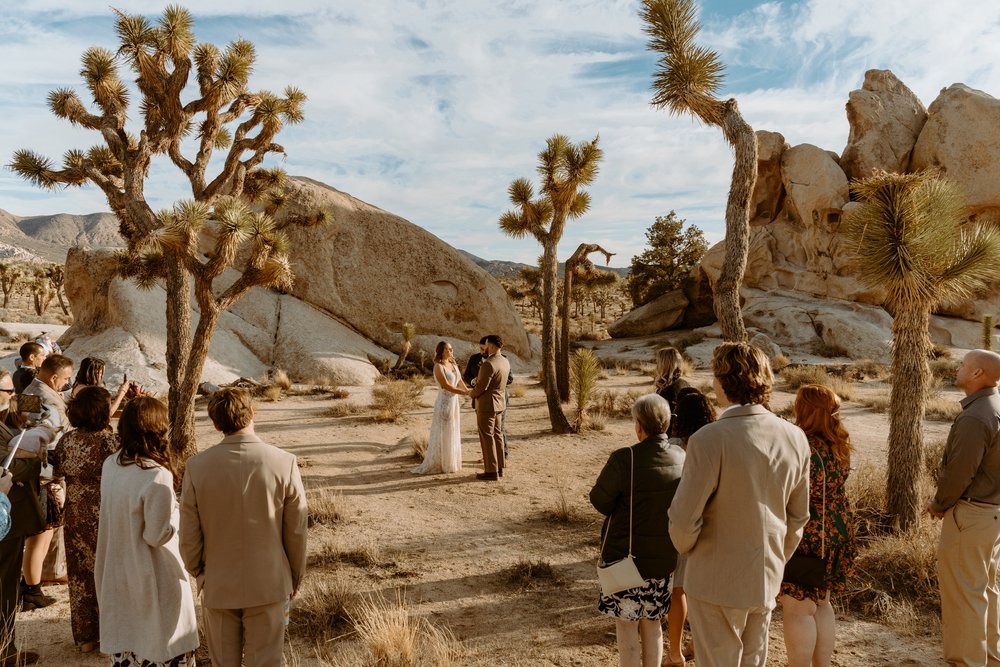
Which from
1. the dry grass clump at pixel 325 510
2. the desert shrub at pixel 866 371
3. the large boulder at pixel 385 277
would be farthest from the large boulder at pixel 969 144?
the dry grass clump at pixel 325 510

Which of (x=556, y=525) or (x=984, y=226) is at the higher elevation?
(x=984, y=226)

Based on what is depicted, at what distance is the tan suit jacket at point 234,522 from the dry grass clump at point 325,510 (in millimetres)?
3745

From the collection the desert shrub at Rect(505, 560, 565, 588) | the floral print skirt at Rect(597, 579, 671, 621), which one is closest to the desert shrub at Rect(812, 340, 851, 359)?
the desert shrub at Rect(505, 560, 565, 588)

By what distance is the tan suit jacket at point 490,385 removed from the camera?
789 centimetres

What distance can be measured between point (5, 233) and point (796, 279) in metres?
142

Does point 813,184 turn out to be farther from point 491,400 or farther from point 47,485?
point 47,485

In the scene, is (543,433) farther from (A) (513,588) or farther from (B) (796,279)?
(B) (796,279)

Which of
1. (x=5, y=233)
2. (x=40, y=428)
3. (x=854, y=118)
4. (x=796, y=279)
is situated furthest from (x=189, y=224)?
(x=5, y=233)

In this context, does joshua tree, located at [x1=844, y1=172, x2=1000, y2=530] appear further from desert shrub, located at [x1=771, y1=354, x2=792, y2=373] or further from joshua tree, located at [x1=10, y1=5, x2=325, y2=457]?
desert shrub, located at [x1=771, y1=354, x2=792, y2=373]

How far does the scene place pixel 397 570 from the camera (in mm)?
5359

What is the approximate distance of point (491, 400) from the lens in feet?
26.1

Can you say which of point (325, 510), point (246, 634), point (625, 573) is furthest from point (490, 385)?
point (246, 634)

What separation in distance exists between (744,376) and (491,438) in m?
5.64

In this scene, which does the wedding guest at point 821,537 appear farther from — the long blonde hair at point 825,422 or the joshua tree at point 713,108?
the joshua tree at point 713,108
